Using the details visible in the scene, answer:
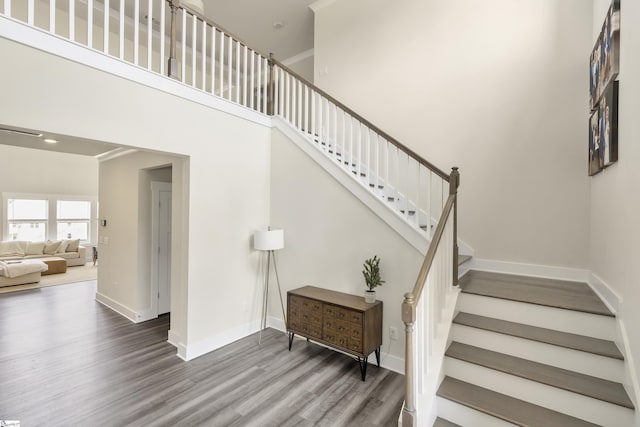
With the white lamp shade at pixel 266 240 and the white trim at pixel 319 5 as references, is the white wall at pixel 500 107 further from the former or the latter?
the white lamp shade at pixel 266 240

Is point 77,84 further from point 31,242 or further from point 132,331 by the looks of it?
point 31,242

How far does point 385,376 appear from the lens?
3.15 meters

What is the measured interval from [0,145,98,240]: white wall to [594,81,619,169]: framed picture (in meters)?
13.1

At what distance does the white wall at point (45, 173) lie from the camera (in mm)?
8812

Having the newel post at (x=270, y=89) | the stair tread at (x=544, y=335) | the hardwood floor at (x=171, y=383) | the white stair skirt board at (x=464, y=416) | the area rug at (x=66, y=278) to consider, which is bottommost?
the hardwood floor at (x=171, y=383)

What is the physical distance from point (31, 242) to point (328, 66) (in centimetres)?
1001

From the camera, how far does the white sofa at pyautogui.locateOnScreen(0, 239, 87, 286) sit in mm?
8242

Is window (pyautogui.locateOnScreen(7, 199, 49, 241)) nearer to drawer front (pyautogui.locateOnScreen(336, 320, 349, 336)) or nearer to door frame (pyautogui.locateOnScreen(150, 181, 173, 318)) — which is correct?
door frame (pyautogui.locateOnScreen(150, 181, 173, 318))

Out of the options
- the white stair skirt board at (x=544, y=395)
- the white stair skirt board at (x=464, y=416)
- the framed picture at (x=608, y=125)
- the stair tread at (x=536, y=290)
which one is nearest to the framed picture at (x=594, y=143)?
the framed picture at (x=608, y=125)

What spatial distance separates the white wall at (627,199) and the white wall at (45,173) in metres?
13.1

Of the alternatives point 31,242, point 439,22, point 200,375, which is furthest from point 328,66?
point 31,242

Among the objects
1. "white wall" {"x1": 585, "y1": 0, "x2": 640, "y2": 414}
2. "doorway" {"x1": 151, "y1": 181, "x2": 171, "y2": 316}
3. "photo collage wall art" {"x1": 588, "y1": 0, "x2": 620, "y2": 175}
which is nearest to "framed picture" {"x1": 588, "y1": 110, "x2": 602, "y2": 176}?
"photo collage wall art" {"x1": 588, "y1": 0, "x2": 620, "y2": 175}

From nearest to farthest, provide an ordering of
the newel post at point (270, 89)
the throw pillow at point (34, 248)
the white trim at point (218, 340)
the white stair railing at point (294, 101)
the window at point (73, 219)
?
the white stair railing at point (294, 101)
the white trim at point (218, 340)
the newel post at point (270, 89)
the throw pillow at point (34, 248)
the window at point (73, 219)

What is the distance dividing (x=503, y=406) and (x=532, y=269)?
2078 millimetres
